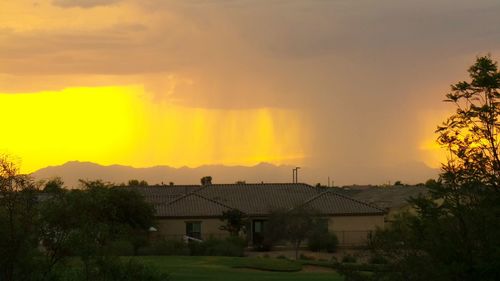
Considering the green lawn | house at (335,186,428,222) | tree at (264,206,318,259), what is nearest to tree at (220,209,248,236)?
tree at (264,206,318,259)

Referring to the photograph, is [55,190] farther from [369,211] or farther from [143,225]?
[369,211]

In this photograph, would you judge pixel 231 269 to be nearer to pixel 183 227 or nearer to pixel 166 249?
Result: pixel 166 249

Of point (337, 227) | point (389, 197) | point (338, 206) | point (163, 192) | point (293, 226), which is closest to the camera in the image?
point (293, 226)

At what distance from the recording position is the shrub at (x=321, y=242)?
234ft

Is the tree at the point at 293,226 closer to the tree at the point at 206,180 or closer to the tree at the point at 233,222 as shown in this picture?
the tree at the point at 233,222

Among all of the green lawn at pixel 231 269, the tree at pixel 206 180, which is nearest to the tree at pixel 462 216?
the green lawn at pixel 231 269

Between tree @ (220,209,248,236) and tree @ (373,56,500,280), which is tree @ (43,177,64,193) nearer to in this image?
tree @ (373,56,500,280)

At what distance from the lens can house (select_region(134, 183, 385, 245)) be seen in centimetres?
7675

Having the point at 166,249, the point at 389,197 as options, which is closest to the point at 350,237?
the point at 389,197

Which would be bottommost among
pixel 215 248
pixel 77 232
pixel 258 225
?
pixel 77 232

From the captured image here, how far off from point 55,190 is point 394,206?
66.2 meters

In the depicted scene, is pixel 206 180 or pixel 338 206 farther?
pixel 206 180

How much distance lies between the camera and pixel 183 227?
252 ft

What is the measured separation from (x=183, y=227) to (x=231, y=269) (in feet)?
84.9
